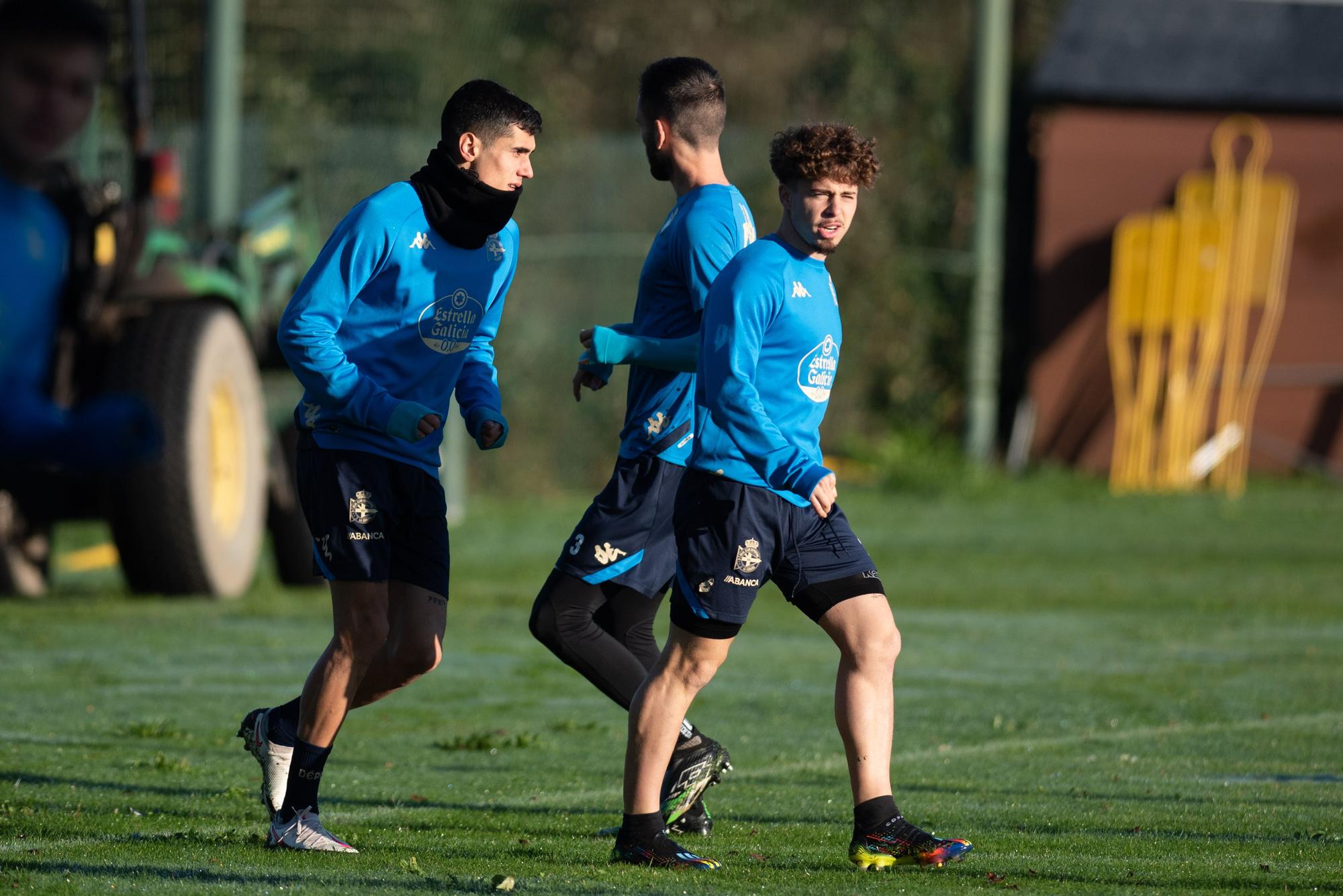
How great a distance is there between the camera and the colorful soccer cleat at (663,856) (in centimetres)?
471

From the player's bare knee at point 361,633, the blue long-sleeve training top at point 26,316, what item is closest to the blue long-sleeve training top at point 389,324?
the player's bare knee at point 361,633

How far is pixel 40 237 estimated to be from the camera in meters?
2.16

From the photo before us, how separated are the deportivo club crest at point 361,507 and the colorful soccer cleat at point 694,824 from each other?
1175mm

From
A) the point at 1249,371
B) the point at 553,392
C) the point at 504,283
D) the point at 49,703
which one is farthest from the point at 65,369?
the point at 1249,371

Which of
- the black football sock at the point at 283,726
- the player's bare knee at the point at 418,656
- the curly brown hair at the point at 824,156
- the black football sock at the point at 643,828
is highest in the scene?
the curly brown hair at the point at 824,156

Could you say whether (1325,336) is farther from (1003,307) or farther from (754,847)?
(754,847)

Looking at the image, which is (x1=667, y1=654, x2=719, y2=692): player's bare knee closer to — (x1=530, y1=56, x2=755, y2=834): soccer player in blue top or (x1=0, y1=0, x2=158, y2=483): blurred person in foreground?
(x1=530, y1=56, x2=755, y2=834): soccer player in blue top

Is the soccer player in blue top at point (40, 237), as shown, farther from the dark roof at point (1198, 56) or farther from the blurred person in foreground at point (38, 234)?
the dark roof at point (1198, 56)

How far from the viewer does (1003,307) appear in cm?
2047

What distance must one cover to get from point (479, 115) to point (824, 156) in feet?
2.96

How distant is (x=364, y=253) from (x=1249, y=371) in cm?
1591

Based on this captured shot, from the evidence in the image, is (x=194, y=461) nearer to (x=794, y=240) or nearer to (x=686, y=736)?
(x=686, y=736)

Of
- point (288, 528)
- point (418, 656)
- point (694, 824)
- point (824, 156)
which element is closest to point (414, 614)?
point (418, 656)

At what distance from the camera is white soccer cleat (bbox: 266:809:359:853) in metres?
4.89
